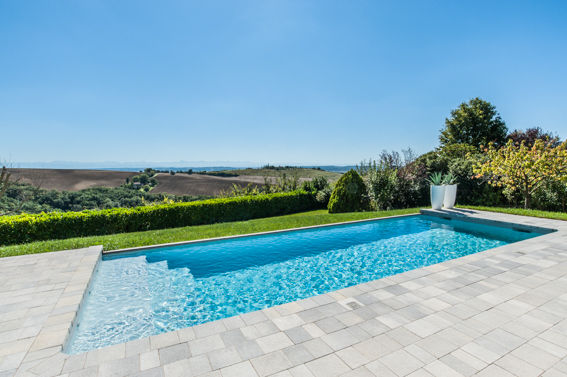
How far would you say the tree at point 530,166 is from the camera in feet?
32.0

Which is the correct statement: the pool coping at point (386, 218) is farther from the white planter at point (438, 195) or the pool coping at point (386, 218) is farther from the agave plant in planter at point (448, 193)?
the agave plant in planter at point (448, 193)

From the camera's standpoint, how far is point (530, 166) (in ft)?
32.6

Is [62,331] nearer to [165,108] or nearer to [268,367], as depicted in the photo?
[268,367]

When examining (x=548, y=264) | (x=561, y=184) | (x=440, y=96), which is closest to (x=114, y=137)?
(x=440, y=96)

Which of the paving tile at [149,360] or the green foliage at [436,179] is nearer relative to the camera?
the paving tile at [149,360]

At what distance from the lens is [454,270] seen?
444cm

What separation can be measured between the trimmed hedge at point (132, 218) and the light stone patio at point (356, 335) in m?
4.91

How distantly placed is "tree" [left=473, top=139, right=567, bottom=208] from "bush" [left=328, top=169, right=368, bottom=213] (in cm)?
517

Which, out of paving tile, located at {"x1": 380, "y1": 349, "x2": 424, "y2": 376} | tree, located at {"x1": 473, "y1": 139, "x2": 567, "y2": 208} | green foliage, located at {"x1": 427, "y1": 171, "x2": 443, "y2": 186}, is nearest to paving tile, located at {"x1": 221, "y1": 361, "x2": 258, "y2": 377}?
paving tile, located at {"x1": 380, "y1": 349, "x2": 424, "y2": 376}

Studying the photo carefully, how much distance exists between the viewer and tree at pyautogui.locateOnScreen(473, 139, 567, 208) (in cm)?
976

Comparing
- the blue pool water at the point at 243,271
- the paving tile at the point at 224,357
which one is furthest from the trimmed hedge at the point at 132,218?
the paving tile at the point at 224,357

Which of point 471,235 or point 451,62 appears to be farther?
point 451,62

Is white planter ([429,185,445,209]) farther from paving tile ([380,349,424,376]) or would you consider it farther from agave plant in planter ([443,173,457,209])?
paving tile ([380,349,424,376])

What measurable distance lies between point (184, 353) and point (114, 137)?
2467 centimetres
